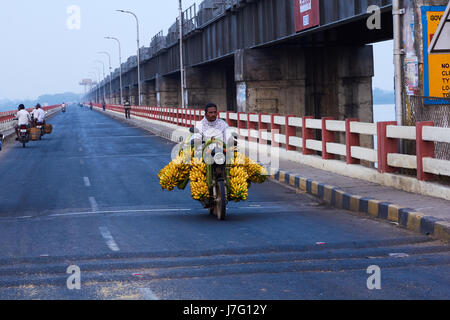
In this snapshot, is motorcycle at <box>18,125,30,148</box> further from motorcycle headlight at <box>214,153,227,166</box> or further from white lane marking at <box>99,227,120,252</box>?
white lane marking at <box>99,227,120,252</box>

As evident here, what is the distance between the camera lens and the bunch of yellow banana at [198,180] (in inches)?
437

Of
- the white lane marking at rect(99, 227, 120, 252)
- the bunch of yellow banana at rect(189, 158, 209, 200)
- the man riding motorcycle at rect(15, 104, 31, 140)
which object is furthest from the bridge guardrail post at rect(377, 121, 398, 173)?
the man riding motorcycle at rect(15, 104, 31, 140)

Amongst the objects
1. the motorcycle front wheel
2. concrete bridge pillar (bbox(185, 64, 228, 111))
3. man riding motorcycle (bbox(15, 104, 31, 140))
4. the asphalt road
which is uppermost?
concrete bridge pillar (bbox(185, 64, 228, 111))

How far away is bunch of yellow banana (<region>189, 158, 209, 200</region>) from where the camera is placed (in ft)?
36.4

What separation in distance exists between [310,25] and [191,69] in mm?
25375

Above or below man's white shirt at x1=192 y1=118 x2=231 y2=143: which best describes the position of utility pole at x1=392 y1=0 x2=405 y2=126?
above

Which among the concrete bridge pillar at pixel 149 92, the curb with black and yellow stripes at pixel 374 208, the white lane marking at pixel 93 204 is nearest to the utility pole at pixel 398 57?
the curb with black and yellow stripes at pixel 374 208

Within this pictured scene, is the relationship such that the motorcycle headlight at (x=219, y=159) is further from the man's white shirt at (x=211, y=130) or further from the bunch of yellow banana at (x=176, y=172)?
the bunch of yellow banana at (x=176, y=172)

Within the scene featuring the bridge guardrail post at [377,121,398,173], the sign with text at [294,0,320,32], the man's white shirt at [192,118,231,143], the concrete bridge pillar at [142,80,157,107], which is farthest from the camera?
the concrete bridge pillar at [142,80,157,107]

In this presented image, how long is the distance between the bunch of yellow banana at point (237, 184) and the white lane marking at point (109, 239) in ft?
6.43

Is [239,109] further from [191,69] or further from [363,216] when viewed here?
[363,216]

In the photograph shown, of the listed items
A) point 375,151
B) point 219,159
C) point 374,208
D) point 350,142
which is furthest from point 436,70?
point 219,159

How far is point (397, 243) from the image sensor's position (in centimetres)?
885

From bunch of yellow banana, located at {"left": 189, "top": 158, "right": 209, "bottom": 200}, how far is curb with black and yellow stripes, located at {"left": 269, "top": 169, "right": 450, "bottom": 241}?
8.18ft
